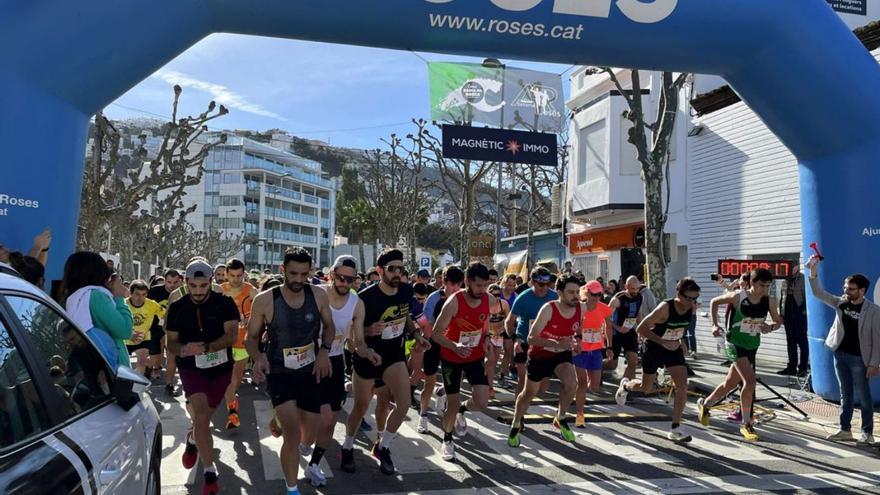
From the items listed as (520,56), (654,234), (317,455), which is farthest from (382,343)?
(654,234)

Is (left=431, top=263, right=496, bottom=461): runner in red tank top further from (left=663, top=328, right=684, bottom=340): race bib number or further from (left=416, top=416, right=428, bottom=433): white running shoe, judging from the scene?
(left=663, top=328, right=684, bottom=340): race bib number

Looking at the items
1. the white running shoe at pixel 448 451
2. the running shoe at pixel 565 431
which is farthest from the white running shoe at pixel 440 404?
the white running shoe at pixel 448 451

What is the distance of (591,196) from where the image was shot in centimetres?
2348

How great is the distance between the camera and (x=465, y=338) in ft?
22.0

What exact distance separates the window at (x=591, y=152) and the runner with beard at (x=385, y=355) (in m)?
17.4

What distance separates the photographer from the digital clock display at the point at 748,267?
12.4 meters

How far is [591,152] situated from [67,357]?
22.3 meters

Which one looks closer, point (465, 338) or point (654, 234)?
point (465, 338)

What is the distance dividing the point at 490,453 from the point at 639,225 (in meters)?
16.7

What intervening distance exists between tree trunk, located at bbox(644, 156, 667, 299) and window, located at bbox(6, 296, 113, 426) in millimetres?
11693

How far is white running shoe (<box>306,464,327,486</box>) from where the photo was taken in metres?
5.65

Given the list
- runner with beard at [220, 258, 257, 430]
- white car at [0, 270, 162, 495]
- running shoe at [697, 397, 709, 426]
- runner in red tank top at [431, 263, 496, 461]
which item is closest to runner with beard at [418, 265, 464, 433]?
runner in red tank top at [431, 263, 496, 461]

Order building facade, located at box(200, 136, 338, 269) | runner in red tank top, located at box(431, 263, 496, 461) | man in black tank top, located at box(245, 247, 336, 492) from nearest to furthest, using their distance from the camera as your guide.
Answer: man in black tank top, located at box(245, 247, 336, 492) < runner in red tank top, located at box(431, 263, 496, 461) < building facade, located at box(200, 136, 338, 269)

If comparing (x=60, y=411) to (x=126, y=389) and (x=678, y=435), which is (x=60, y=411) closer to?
(x=126, y=389)
